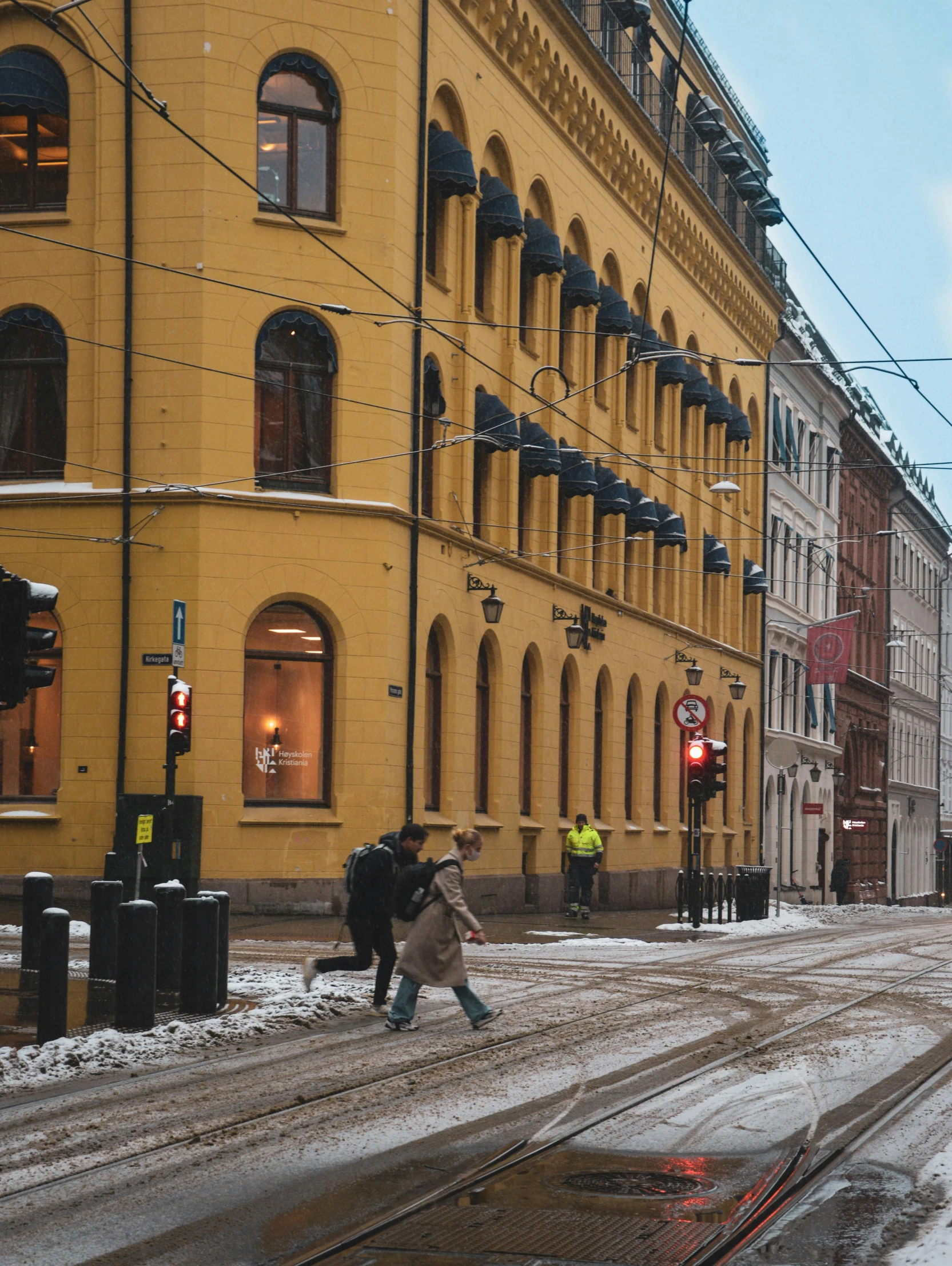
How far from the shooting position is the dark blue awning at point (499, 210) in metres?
31.6

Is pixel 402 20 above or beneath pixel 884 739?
above

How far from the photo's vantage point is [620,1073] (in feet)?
39.3

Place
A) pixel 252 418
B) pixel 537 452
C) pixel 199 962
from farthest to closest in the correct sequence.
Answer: pixel 537 452 → pixel 252 418 → pixel 199 962

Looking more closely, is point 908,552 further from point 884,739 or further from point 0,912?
point 0,912

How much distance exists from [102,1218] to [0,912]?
17.5 m

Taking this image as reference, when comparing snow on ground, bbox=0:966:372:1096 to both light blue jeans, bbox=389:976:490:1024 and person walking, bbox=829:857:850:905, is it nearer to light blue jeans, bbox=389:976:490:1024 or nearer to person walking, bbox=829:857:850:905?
light blue jeans, bbox=389:976:490:1024

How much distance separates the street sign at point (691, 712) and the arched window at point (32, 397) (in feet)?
32.5

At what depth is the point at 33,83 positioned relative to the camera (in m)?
27.9

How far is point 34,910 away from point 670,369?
27954mm

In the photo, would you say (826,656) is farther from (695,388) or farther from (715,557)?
(695,388)

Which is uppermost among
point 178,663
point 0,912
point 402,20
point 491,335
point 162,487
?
point 402,20

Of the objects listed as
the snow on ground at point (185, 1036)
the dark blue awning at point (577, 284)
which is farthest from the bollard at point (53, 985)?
the dark blue awning at point (577, 284)

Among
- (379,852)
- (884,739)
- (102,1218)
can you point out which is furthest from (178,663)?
(884,739)

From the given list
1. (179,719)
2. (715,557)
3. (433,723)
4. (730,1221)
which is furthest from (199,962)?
(715,557)
